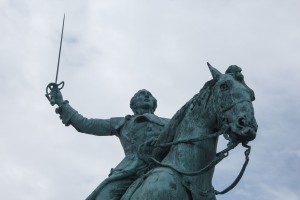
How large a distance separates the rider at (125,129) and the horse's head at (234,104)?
1.32 m

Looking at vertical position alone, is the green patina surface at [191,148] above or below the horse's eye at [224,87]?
below

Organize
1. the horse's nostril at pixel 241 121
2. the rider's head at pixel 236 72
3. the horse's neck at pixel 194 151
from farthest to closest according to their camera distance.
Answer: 1. the rider's head at pixel 236 72
2. the horse's neck at pixel 194 151
3. the horse's nostril at pixel 241 121

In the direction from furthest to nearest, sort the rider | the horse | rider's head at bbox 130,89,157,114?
rider's head at bbox 130,89,157,114
the rider
the horse

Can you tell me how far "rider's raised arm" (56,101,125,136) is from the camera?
12.0 meters

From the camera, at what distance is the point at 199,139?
9547 millimetres

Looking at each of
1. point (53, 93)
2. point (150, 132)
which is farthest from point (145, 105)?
point (53, 93)

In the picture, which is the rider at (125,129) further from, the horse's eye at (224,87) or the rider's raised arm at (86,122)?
the horse's eye at (224,87)

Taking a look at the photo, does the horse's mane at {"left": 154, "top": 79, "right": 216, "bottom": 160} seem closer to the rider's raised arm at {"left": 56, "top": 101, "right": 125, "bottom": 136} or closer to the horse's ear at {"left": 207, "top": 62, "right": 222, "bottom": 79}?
the horse's ear at {"left": 207, "top": 62, "right": 222, "bottom": 79}

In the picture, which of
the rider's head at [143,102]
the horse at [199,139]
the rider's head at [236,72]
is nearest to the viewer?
the horse at [199,139]

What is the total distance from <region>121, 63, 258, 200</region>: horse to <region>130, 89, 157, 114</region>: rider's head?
1.76m

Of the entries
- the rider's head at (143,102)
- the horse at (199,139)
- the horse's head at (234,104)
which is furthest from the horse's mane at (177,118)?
the rider's head at (143,102)

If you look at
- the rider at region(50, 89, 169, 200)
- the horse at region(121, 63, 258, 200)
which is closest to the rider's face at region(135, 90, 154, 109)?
the rider at region(50, 89, 169, 200)

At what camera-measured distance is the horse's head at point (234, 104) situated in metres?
9.07

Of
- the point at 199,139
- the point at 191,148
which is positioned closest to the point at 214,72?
the point at 199,139
